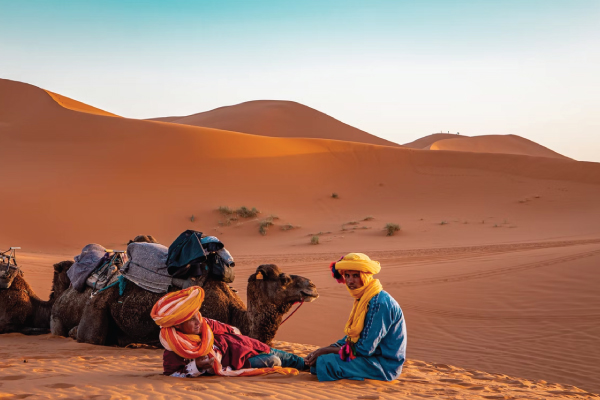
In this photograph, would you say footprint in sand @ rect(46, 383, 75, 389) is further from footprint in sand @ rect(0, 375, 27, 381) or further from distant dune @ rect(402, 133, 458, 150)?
distant dune @ rect(402, 133, 458, 150)

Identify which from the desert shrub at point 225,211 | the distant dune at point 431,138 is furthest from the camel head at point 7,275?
the distant dune at point 431,138

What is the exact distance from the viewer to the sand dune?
9500 cm

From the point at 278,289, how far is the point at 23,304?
4.24 m

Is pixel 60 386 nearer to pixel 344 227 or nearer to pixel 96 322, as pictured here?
pixel 96 322

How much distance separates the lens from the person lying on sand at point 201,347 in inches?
187

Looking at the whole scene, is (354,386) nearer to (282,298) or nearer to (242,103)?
(282,298)

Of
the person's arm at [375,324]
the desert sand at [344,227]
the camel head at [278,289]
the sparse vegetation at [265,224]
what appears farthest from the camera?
the sparse vegetation at [265,224]

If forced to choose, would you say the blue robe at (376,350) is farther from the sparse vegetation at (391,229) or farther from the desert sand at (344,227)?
the sparse vegetation at (391,229)

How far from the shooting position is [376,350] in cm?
525

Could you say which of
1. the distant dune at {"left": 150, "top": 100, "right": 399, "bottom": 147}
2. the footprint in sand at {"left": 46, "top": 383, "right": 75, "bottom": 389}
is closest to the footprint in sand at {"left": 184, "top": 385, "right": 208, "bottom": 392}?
the footprint in sand at {"left": 46, "top": 383, "right": 75, "bottom": 389}

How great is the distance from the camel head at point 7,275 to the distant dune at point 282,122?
6748 cm

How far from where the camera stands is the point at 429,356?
317 inches

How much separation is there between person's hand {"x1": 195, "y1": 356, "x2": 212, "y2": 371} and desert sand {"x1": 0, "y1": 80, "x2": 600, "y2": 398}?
0.60ft

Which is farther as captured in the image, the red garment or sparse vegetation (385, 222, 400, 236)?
sparse vegetation (385, 222, 400, 236)
